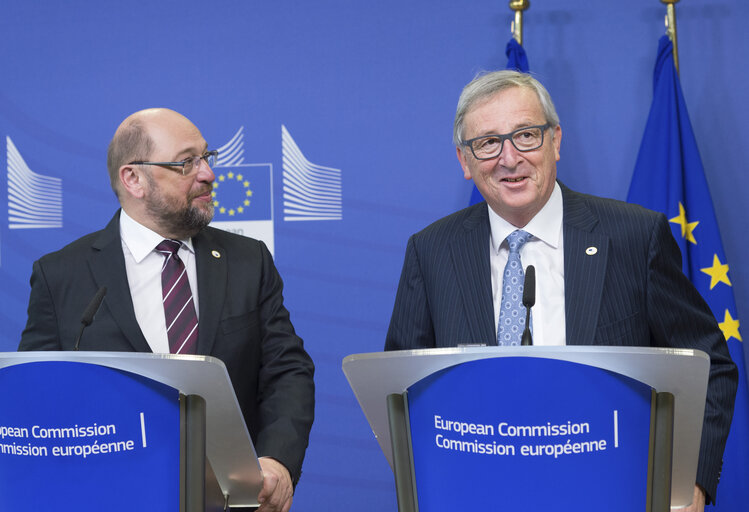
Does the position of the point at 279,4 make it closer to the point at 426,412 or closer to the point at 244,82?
the point at 244,82

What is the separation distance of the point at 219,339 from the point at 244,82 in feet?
6.38

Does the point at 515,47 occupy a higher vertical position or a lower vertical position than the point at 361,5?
lower

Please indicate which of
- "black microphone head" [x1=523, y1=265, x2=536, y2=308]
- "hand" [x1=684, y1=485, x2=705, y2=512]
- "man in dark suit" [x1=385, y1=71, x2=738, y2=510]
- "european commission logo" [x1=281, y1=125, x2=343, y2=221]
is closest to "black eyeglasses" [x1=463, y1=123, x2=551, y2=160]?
"man in dark suit" [x1=385, y1=71, x2=738, y2=510]

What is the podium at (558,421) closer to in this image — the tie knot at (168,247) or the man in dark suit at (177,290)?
the man in dark suit at (177,290)

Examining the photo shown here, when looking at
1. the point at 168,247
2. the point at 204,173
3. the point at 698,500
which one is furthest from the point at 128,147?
the point at 698,500

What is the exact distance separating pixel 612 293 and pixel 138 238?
1444 millimetres

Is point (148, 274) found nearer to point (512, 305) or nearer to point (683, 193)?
point (512, 305)

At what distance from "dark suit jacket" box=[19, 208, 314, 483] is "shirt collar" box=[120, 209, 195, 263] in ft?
0.11

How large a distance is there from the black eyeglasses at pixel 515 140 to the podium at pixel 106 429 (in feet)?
3.66

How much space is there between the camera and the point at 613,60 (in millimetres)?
3762

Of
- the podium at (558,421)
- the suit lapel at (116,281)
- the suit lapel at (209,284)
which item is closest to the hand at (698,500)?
the podium at (558,421)

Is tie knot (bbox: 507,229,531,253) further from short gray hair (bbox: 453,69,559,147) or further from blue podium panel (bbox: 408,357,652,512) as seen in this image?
blue podium panel (bbox: 408,357,652,512)

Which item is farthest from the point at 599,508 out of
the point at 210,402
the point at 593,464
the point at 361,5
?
the point at 361,5

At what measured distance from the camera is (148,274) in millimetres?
2500
